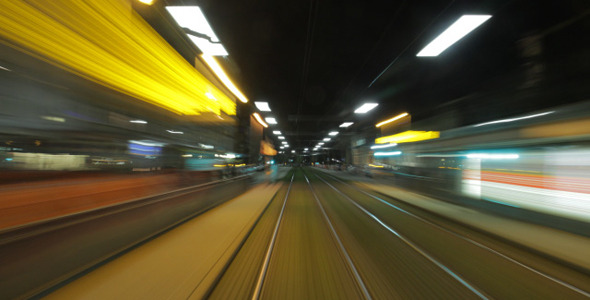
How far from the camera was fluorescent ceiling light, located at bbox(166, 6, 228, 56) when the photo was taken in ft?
13.1

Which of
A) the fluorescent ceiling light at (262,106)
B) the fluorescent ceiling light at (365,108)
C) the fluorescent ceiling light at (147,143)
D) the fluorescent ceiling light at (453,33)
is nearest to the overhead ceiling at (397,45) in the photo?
the fluorescent ceiling light at (453,33)

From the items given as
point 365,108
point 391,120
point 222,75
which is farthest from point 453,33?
point 391,120

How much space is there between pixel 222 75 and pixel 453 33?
6674 mm

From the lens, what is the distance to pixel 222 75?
6.89 m

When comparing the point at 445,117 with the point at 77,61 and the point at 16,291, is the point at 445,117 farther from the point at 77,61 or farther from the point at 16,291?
the point at 16,291

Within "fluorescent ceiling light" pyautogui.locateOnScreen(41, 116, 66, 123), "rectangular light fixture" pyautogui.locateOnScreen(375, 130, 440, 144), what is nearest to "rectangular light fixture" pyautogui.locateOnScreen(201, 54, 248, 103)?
"fluorescent ceiling light" pyautogui.locateOnScreen(41, 116, 66, 123)

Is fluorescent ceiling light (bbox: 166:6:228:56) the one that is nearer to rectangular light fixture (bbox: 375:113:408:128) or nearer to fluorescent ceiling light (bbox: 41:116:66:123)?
fluorescent ceiling light (bbox: 41:116:66:123)

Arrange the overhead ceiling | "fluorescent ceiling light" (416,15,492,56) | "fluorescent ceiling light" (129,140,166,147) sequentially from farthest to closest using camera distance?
"fluorescent ceiling light" (416,15,492,56), the overhead ceiling, "fluorescent ceiling light" (129,140,166,147)

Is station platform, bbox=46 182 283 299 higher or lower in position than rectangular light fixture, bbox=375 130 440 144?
lower

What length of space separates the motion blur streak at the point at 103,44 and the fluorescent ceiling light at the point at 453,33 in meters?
6.43

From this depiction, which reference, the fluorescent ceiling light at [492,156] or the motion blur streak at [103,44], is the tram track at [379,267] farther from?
the fluorescent ceiling light at [492,156]

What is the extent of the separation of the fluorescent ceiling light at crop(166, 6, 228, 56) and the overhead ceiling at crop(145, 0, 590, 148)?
16cm

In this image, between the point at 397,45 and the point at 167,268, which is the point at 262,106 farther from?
the point at 167,268

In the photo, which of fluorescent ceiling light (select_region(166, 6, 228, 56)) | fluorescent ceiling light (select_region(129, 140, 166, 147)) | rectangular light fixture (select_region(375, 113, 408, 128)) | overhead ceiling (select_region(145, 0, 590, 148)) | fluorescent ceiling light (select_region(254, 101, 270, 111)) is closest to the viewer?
fluorescent ceiling light (select_region(129, 140, 166, 147))
